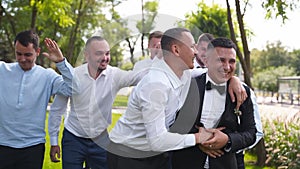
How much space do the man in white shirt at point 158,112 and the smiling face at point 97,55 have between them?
44 cm

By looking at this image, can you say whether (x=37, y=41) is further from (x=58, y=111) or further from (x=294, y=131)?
(x=294, y=131)

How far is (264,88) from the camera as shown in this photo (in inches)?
1972

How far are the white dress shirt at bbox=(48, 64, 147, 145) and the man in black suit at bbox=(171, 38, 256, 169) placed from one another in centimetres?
67

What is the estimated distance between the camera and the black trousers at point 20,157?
3.33m

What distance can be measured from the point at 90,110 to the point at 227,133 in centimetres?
130

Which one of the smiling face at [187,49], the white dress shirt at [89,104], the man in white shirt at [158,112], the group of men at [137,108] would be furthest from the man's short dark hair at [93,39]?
the smiling face at [187,49]

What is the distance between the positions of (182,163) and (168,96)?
1.85 ft

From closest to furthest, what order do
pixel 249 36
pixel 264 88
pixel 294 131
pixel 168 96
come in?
pixel 168 96 < pixel 294 131 < pixel 249 36 < pixel 264 88

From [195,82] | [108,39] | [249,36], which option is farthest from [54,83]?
[249,36]

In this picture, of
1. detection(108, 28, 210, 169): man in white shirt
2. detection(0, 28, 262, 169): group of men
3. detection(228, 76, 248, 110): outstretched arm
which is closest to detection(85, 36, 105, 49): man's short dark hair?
detection(0, 28, 262, 169): group of men

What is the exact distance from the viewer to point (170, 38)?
2.45 meters

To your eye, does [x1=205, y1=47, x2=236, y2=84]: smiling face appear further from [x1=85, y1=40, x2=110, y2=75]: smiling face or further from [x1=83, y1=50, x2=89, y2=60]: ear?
[x1=83, y1=50, x2=89, y2=60]: ear

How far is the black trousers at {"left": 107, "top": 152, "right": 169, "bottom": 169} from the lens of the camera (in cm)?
264

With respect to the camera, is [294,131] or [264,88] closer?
[294,131]
